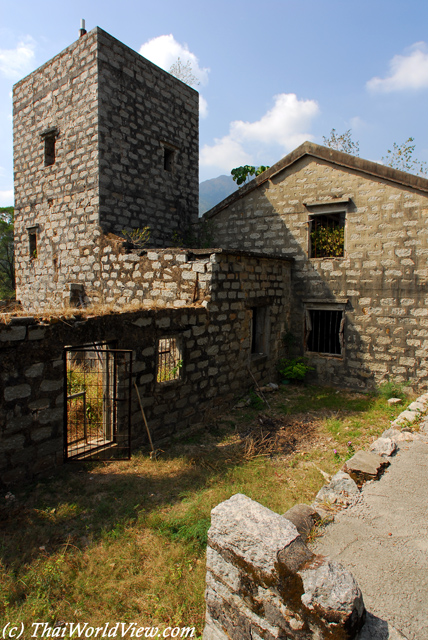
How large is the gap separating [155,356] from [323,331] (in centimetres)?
555

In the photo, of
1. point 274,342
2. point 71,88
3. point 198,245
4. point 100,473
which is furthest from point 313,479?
point 71,88

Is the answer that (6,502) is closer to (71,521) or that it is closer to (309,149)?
(71,521)

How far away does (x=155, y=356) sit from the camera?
6.17 metres

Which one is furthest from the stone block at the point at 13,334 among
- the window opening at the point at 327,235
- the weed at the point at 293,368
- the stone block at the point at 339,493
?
the window opening at the point at 327,235

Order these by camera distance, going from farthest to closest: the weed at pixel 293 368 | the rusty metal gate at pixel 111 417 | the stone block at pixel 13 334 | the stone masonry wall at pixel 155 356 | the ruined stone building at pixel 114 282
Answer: the weed at pixel 293 368 → the rusty metal gate at pixel 111 417 → the ruined stone building at pixel 114 282 → the stone masonry wall at pixel 155 356 → the stone block at pixel 13 334

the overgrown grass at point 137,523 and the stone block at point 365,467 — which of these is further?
the stone block at point 365,467

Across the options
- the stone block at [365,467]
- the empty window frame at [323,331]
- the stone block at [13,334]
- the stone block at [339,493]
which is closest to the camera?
the stone block at [339,493]

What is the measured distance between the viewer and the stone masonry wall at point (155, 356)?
4414 mm

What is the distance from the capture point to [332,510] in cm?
346

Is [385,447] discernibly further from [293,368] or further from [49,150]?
[49,150]

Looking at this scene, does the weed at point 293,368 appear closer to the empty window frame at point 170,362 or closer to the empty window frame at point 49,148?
the empty window frame at point 170,362

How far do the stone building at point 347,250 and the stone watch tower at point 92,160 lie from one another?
6.92 feet

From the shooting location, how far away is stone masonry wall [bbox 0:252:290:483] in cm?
441

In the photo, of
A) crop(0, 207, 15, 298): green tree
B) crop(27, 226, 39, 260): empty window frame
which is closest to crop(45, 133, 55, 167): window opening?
crop(27, 226, 39, 260): empty window frame
